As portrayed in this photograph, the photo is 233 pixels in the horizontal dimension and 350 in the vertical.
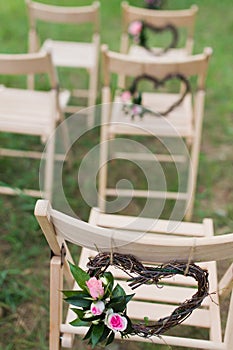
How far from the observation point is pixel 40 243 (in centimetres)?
283

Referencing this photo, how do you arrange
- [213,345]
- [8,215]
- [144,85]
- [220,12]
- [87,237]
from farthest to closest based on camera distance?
1. [220,12]
2. [144,85]
3. [8,215]
4. [213,345]
5. [87,237]

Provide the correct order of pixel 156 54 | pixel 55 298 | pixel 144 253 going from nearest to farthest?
pixel 144 253
pixel 55 298
pixel 156 54

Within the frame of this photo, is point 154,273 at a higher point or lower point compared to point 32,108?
higher

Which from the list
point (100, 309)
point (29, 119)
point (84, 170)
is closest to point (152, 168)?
point (84, 170)

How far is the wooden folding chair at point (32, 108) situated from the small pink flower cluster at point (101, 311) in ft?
4.36

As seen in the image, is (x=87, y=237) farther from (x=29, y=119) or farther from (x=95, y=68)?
(x=95, y=68)

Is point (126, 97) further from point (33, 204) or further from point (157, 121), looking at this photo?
point (33, 204)

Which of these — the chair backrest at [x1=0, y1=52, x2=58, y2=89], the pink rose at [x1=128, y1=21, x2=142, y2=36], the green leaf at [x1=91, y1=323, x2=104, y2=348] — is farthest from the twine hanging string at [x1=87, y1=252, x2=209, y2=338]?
the pink rose at [x1=128, y1=21, x2=142, y2=36]

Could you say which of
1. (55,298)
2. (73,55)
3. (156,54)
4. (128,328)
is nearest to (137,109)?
(156,54)

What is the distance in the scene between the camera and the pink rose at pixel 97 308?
59.3 inches

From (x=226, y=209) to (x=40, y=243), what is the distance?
3.57 feet

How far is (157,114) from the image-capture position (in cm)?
295

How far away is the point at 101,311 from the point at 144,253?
217 mm

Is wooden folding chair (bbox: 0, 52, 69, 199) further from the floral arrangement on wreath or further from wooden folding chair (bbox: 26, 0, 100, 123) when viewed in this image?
the floral arrangement on wreath
